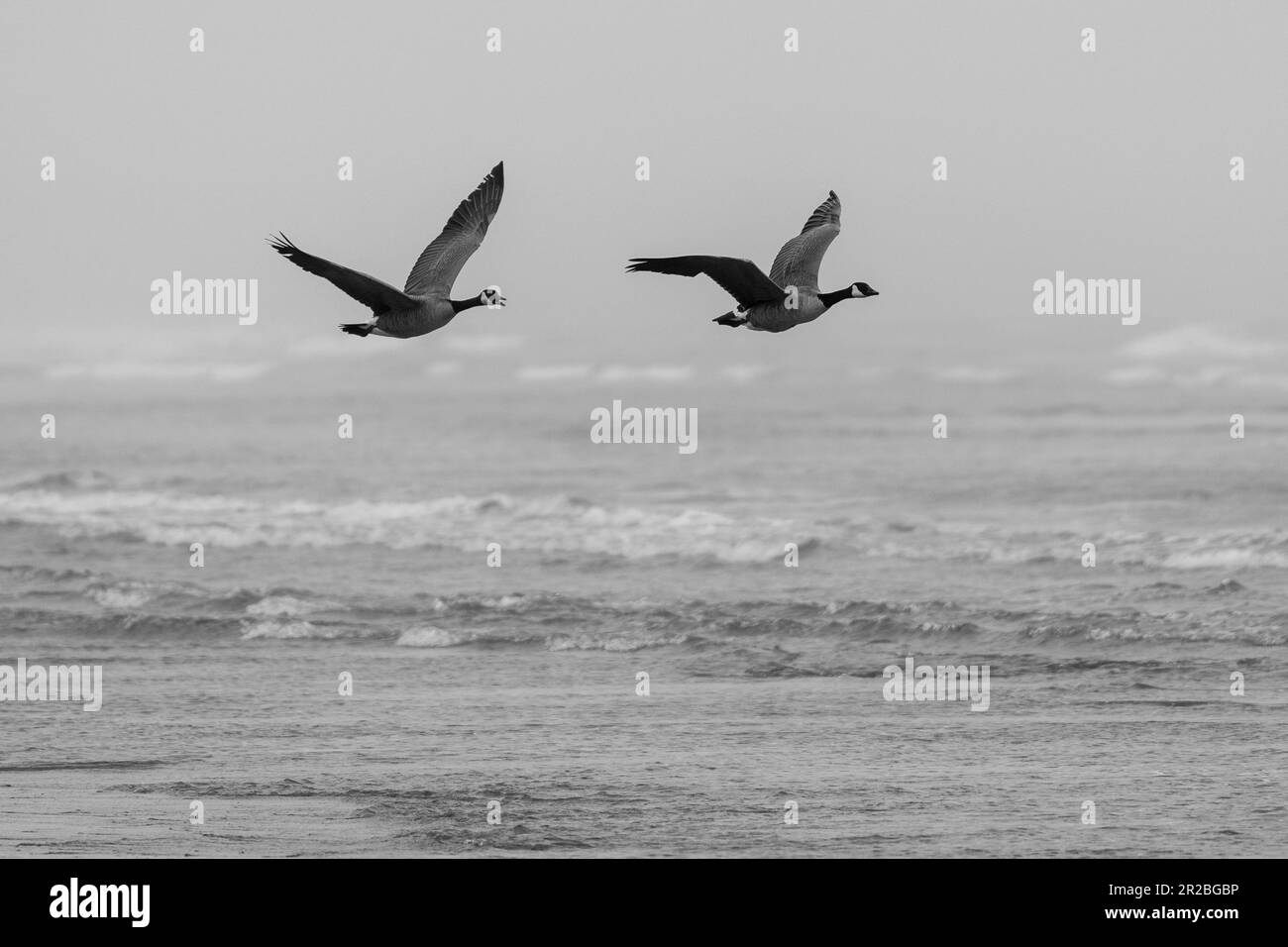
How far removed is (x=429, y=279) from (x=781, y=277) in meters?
3.13

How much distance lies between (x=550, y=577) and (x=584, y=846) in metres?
15.1

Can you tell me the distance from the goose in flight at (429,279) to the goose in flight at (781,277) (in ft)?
4.96

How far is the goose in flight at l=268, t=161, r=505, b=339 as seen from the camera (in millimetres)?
14648

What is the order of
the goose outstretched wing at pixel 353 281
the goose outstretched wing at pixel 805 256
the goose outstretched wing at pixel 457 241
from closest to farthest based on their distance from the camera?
the goose outstretched wing at pixel 353 281 < the goose outstretched wing at pixel 457 241 < the goose outstretched wing at pixel 805 256

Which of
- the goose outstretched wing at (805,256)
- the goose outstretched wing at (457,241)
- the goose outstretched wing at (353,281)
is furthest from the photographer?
the goose outstretched wing at (805,256)

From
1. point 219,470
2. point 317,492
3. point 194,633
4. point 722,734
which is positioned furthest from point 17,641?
point 219,470

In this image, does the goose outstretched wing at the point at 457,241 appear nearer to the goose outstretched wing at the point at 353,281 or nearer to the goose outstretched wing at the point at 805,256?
the goose outstretched wing at the point at 353,281

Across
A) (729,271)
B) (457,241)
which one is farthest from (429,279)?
(729,271)

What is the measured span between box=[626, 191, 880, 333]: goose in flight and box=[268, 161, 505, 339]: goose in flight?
1.51 m

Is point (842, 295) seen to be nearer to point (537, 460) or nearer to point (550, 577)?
point (550, 577)

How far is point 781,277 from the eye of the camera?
690 inches

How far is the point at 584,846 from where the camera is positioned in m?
14.0

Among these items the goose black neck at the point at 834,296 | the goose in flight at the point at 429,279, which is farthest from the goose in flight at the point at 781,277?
the goose in flight at the point at 429,279

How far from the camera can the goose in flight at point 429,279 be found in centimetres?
1465
